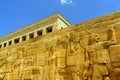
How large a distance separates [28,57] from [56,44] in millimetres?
1863

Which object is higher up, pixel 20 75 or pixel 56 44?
pixel 56 44

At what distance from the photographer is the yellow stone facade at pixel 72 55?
7.69 metres

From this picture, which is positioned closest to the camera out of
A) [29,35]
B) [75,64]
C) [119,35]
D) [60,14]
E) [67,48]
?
[119,35]

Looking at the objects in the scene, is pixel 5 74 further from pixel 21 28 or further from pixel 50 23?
pixel 21 28

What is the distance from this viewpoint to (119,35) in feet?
25.3

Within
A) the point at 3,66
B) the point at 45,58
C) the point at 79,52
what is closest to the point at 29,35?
the point at 3,66

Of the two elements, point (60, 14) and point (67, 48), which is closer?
point (67, 48)

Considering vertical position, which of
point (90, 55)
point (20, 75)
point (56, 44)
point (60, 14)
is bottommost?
point (20, 75)

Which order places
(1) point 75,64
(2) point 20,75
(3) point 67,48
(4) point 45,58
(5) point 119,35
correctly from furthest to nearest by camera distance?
(2) point 20,75 → (4) point 45,58 → (3) point 67,48 → (1) point 75,64 → (5) point 119,35

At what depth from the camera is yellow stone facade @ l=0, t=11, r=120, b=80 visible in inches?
303

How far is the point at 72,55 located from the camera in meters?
8.72

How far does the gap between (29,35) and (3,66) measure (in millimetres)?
11926

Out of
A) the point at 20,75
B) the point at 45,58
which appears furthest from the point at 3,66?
the point at 45,58

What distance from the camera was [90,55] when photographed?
8156mm
